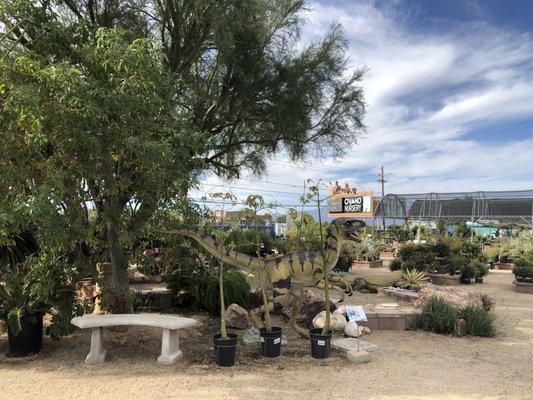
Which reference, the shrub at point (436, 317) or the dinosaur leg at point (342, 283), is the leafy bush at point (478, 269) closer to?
the shrub at point (436, 317)

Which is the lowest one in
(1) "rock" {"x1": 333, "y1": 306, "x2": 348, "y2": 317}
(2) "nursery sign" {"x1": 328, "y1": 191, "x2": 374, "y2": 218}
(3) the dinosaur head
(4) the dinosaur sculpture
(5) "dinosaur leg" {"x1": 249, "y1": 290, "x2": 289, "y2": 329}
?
(1) "rock" {"x1": 333, "y1": 306, "x2": 348, "y2": 317}

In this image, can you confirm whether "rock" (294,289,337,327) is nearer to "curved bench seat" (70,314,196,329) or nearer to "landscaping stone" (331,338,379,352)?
"landscaping stone" (331,338,379,352)

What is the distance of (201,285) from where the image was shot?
7.38 m

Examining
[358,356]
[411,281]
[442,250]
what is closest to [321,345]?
[358,356]

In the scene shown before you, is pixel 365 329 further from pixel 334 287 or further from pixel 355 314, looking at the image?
pixel 334 287

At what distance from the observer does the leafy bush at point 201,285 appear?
7176 millimetres

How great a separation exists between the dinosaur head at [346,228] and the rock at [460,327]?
179 cm

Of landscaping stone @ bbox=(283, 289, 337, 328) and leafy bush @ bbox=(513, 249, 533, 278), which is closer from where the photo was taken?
landscaping stone @ bbox=(283, 289, 337, 328)

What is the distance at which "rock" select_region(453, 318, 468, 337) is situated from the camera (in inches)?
247

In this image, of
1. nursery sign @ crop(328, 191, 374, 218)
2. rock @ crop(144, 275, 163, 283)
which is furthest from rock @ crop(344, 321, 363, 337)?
nursery sign @ crop(328, 191, 374, 218)

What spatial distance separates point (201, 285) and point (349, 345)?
2802 mm

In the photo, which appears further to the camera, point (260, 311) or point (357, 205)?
point (357, 205)

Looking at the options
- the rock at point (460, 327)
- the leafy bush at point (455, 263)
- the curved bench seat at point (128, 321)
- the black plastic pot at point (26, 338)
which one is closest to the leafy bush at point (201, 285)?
the curved bench seat at point (128, 321)

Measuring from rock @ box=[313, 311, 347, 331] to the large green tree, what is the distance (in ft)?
8.19
